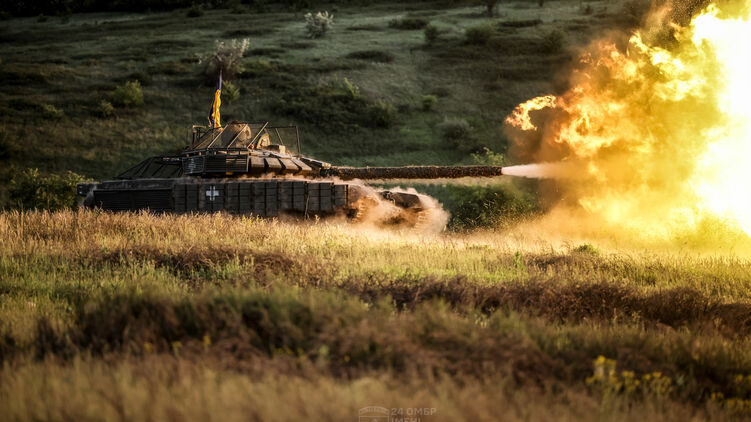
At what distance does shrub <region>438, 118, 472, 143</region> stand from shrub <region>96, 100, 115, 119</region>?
77.1 feet

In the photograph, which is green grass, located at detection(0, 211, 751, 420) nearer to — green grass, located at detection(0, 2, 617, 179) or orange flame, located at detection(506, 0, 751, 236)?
orange flame, located at detection(506, 0, 751, 236)

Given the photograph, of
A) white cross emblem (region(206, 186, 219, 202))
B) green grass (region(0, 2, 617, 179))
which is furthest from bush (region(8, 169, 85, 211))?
white cross emblem (region(206, 186, 219, 202))

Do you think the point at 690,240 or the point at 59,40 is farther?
the point at 59,40

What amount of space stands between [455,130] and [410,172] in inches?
804

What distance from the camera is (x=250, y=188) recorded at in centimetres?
2086

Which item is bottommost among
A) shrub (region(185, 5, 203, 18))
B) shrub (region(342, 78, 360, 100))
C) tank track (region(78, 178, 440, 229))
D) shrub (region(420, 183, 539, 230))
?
shrub (region(420, 183, 539, 230))

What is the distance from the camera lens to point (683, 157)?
19.3 metres

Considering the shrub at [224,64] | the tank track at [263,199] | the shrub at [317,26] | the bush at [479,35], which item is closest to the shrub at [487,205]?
the tank track at [263,199]

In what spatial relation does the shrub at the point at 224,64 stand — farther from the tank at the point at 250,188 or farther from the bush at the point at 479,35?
the tank at the point at 250,188

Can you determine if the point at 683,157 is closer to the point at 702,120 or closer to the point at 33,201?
the point at 702,120

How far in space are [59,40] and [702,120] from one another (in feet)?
222

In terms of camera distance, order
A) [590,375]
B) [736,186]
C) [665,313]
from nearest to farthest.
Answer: [590,375]
[665,313]
[736,186]

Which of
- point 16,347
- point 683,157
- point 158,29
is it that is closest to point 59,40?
point 158,29

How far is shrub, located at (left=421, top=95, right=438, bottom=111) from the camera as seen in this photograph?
4894 centimetres
